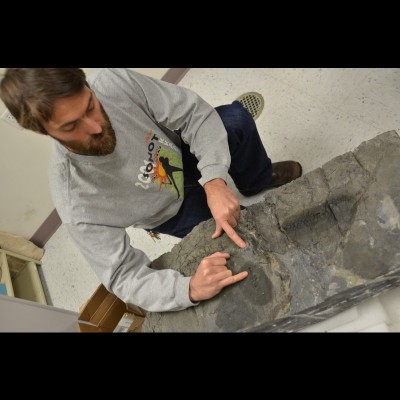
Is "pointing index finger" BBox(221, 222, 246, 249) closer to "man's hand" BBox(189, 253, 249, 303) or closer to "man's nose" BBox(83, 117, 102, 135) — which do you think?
"man's hand" BBox(189, 253, 249, 303)

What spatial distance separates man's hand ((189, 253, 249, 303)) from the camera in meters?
0.93

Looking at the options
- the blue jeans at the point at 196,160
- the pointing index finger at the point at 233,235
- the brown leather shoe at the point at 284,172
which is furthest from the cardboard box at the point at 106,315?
the brown leather shoe at the point at 284,172

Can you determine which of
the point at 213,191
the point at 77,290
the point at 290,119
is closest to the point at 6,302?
the point at 77,290

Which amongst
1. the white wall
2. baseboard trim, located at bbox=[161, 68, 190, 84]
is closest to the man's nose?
the white wall

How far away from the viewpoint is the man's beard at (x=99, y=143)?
932 millimetres

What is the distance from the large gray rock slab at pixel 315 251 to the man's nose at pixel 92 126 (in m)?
0.43

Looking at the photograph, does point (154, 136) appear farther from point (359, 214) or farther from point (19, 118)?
point (359, 214)

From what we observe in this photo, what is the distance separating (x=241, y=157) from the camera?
134cm

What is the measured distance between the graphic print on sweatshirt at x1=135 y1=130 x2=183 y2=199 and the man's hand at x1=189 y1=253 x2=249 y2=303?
32 centimetres

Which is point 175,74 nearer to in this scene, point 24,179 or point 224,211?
point 24,179

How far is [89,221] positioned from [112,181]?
0.13 metres

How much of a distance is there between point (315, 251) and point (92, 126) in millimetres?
620

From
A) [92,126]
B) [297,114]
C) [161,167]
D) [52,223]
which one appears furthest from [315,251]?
[52,223]

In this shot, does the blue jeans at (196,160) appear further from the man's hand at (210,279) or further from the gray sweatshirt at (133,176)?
the man's hand at (210,279)
